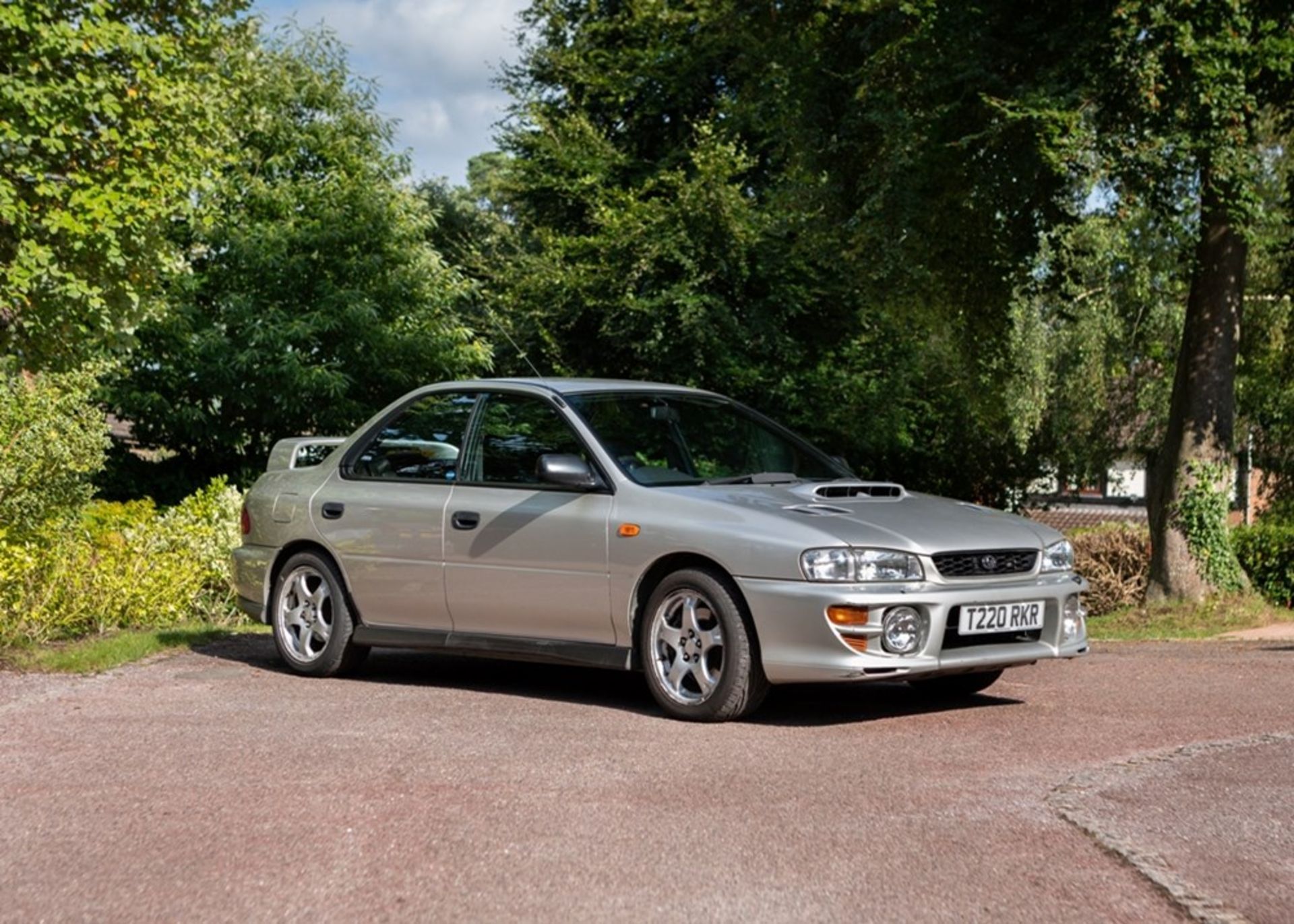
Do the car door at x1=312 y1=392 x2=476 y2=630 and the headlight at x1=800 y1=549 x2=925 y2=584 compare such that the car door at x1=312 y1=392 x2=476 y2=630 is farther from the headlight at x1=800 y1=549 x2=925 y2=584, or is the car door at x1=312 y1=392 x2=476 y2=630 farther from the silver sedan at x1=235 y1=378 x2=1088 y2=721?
the headlight at x1=800 y1=549 x2=925 y2=584

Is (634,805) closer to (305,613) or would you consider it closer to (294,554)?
(305,613)

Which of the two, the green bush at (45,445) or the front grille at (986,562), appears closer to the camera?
the front grille at (986,562)

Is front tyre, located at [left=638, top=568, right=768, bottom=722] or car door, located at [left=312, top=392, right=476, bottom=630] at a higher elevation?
car door, located at [left=312, top=392, right=476, bottom=630]

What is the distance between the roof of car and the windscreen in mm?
68

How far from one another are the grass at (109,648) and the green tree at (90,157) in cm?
522

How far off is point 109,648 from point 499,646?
3.17 metres

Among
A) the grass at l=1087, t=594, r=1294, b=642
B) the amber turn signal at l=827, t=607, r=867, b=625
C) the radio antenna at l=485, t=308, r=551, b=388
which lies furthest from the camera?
the grass at l=1087, t=594, r=1294, b=642

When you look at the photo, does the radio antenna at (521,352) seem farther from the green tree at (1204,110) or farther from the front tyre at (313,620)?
the green tree at (1204,110)

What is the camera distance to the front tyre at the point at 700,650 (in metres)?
8.02

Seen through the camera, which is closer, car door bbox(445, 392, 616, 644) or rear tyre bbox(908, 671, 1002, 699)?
car door bbox(445, 392, 616, 644)

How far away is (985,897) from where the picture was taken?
4.92 meters

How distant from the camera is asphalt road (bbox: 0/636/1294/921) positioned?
4977mm

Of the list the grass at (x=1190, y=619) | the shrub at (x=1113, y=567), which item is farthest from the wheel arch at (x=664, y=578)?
the shrub at (x=1113, y=567)

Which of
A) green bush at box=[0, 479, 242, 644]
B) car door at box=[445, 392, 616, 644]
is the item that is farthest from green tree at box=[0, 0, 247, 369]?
car door at box=[445, 392, 616, 644]
